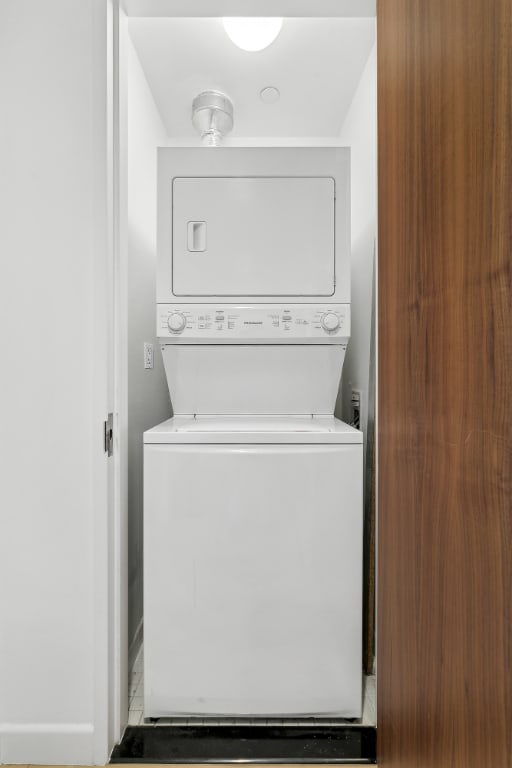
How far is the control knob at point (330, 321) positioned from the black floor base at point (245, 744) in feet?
4.45

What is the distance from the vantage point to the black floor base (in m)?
1.32

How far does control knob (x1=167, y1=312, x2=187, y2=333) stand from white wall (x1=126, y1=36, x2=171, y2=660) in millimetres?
204

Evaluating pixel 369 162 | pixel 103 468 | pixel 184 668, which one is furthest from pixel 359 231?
pixel 184 668

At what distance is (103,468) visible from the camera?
1.30m

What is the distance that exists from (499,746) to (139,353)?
64.7 inches

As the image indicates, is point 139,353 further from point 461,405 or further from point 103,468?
point 461,405

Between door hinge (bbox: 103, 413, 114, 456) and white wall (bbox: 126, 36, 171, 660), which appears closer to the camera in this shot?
door hinge (bbox: 103, 413, 114, 456)

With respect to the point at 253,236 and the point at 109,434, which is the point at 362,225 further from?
the point at 109,434

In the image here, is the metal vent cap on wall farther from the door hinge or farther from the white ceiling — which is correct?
the door hinge

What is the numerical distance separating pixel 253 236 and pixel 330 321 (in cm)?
42

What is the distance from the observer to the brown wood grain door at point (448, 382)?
0.51 m

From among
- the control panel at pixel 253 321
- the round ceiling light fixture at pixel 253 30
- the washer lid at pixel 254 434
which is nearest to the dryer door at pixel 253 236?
the control panel at pixel 253 321

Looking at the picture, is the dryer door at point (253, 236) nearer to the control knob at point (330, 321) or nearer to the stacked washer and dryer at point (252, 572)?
the control knob at point (330, 321)

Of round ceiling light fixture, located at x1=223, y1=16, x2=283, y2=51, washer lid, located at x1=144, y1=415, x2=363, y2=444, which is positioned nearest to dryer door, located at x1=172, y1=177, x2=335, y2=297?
washer lid, located at x1=144, y1=415, x2=363, y2=444
